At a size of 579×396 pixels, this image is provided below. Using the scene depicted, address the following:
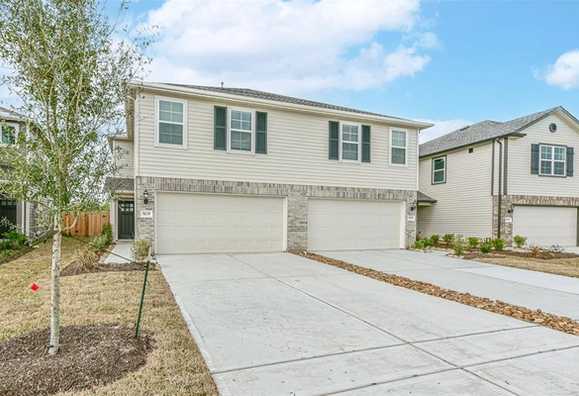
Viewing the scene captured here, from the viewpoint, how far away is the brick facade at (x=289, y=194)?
11214mm

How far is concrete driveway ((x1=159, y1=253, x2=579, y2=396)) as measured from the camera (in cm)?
317

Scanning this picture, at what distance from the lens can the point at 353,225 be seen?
1407 centimetres

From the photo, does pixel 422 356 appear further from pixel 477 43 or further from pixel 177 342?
pixel 477 43

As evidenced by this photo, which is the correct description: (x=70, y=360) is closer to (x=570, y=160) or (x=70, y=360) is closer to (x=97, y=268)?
(x=97, y=268)

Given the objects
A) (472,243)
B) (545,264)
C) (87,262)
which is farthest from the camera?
(472,243)

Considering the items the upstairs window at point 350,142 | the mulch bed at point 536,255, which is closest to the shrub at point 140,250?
the upstairs window at point 350,142

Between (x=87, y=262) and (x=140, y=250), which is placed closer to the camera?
(x=87, y=262)

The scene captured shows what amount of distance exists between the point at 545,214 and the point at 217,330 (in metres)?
18.1

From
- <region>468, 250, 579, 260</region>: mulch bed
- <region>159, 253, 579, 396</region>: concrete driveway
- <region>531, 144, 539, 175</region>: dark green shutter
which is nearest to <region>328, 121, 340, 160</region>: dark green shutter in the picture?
<region>468, 250, 579, 260</region>: mulch bed

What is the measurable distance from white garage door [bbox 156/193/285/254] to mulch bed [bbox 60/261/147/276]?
96.8 inches

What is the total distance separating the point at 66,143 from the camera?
3.59 meters

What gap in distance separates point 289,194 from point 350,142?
3097 mm

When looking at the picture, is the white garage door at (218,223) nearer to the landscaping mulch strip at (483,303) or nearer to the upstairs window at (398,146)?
the landscaping mulch strip at (483,303)

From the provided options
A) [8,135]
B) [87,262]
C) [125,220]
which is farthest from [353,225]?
[8,135]
